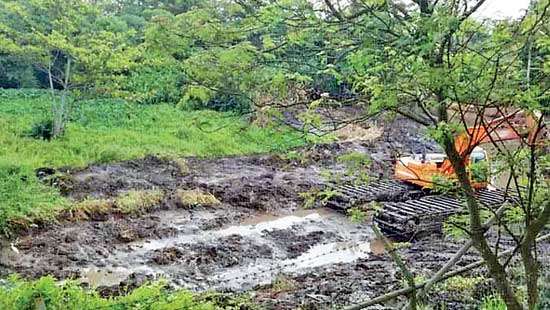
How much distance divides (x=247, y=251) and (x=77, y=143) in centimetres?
626

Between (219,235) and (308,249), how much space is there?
1483 millimetres

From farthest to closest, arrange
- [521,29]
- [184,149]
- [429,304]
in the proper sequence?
[184,149], [429,304], [521,29]

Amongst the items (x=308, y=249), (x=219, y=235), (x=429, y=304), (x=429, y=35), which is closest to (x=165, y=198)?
(x=219, y=235)

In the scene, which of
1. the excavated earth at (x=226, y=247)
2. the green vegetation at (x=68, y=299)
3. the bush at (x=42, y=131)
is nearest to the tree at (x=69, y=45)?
the bush at (x=42, y=131)

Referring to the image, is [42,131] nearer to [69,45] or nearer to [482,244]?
[69,45]

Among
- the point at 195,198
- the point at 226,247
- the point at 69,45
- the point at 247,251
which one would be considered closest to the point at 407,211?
the point at 247,251

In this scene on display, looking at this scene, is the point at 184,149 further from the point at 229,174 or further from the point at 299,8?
the point at 299,8

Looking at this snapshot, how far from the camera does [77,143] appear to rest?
13.4 metres

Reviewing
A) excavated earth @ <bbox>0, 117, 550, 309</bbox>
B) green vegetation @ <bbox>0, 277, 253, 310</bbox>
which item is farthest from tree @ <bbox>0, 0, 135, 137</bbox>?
green vegetation @ <bbox>0, 277, 253, 310</bbox>

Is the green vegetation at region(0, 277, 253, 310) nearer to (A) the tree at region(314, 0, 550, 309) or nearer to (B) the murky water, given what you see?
(A) the tree at region(314, 0, 550, 309)

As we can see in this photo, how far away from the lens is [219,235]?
9695 millimetres

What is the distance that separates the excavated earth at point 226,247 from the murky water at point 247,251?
0.02m

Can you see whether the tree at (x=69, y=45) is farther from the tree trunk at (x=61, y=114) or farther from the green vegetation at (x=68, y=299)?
the green vegetation at (x=68, y=299)

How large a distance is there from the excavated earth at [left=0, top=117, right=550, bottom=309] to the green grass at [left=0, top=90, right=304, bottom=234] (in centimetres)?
48
